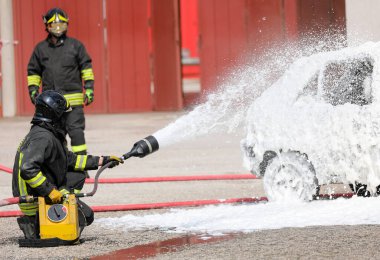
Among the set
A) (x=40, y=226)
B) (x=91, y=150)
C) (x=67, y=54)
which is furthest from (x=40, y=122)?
(x=91, y=150)

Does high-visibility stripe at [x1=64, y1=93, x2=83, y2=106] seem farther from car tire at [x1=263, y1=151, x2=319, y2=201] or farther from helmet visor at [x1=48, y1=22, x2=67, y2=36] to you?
car tire at [x1=263, y1=151, x2=319, y2=201]

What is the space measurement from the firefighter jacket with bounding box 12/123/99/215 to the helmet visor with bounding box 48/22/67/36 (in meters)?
3.34

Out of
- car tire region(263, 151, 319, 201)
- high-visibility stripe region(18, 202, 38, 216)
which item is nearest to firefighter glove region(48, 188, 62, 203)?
high-visibility stripe region(18, 202, 38, 216)

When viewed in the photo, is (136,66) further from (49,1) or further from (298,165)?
(298,165)

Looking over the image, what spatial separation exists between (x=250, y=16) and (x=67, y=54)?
1061 cm

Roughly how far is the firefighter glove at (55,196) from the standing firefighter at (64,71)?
3556mm

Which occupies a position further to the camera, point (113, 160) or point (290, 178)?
point (290, 178)

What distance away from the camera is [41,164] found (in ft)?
28.7

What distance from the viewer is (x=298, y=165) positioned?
1054 cm

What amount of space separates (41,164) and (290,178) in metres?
2.75

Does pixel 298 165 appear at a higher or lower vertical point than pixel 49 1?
lower

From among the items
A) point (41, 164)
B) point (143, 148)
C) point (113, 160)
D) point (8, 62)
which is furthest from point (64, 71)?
point (8, 62)

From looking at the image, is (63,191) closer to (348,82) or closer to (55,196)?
(55,196)

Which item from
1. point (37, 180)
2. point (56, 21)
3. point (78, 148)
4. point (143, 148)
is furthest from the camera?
point (78, 148)
